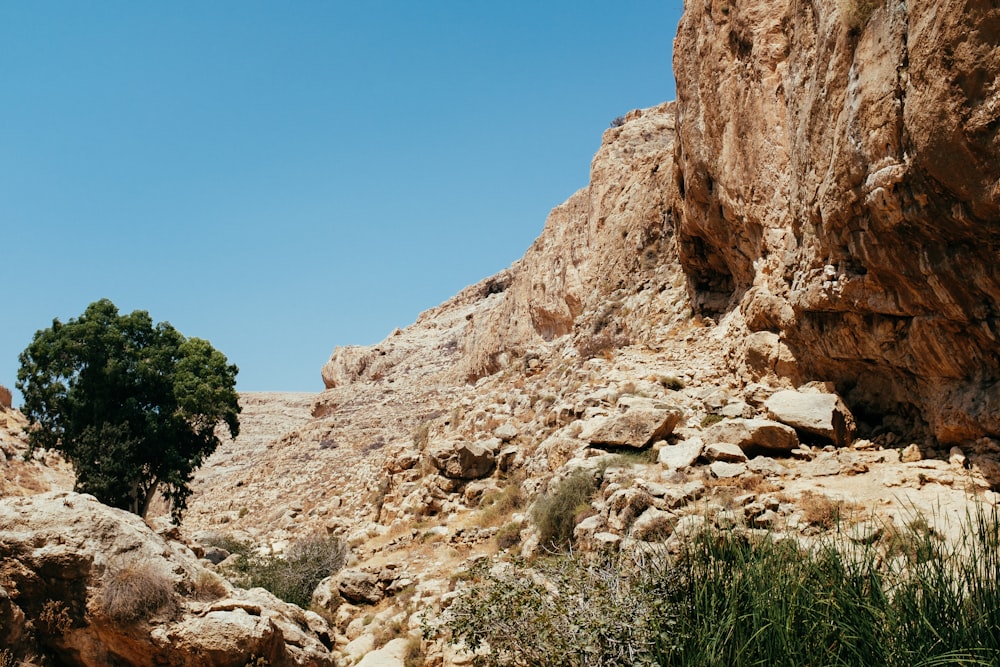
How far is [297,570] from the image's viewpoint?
43.1 ft

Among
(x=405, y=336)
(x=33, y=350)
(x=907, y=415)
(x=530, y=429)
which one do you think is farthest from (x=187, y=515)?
(x=405, y=336)

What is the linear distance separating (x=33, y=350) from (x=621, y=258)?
17.5 metres

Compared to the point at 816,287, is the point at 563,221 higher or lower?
higher

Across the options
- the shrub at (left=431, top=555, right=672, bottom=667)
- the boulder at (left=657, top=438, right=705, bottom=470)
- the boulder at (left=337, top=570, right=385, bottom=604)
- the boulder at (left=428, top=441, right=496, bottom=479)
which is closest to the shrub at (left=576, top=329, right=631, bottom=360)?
the boulder at (left=428, top=441, right=496, bottom=479)

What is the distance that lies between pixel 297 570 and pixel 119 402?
32.1ft

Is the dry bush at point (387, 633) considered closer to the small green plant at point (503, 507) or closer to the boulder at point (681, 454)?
the small green plant at point (503, 507)

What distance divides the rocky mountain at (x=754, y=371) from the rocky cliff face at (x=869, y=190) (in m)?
0.03

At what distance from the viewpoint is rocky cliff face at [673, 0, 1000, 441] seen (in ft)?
22.7

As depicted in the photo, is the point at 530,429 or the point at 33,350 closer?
the point at 530,429

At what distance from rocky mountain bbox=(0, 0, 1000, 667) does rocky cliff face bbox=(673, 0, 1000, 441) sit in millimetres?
32

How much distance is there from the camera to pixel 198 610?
25.9ft

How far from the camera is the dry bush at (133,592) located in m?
7.57

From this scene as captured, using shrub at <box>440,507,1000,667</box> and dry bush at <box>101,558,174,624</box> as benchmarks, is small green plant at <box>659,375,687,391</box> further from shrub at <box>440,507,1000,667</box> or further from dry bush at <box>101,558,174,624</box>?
dry bush at <box>101,558,174,624</box>

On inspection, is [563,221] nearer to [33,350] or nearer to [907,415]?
[33,350]
